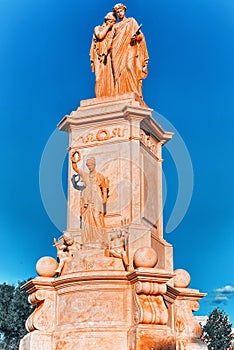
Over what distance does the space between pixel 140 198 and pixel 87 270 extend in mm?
2536

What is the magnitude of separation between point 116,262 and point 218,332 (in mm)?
31496

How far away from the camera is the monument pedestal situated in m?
13.8

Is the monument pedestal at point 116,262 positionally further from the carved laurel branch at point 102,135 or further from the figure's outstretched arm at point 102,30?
the figure's outstretched arm at point 102,30

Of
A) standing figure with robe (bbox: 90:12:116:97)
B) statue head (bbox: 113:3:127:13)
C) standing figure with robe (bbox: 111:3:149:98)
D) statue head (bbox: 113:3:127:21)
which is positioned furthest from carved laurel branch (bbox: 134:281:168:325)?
statue head (bbox: 113:3:127:13)

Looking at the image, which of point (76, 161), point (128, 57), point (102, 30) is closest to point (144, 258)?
point (76, 161)

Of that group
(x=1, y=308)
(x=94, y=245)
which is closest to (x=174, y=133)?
(x=94, y=245)

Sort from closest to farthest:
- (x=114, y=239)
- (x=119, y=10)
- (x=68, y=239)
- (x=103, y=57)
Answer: (x=114, y=239) < (x=68, y=239) < (x=103, y=57) < (x=119, y=10)

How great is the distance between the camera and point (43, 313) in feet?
48.4

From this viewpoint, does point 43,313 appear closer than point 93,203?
Yes

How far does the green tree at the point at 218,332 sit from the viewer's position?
43.4m

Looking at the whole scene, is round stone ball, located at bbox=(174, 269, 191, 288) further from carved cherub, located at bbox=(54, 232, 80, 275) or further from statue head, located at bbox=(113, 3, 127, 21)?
statue head, located at bbox=(113, 3, 127, 21)

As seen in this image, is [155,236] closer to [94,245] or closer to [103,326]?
[94,245]

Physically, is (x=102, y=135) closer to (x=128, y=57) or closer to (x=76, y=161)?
(x=76, y=161)

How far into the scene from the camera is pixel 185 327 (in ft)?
52.5
